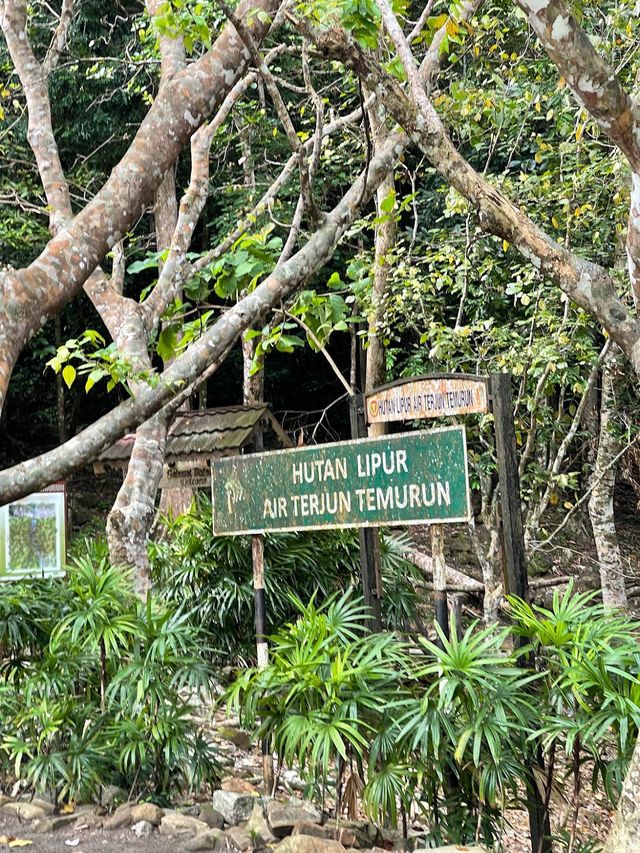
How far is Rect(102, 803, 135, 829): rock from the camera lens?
481cm

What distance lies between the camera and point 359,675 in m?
4.50

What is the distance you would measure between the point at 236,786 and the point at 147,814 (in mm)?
827

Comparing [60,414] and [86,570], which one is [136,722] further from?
[60,414]

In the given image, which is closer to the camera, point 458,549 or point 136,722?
point 136,722

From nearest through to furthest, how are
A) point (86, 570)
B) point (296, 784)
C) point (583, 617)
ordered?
point (583, 617) → point (86, 570) → point (296, 784)

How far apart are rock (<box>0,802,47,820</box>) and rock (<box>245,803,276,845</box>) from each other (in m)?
1.21

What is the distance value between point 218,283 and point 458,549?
1021cm

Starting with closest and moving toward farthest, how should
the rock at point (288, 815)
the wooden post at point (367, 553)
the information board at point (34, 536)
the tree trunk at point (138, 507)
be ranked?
1. the rock at point (288, 815)
2. the wooden post at point (367, 553)
3. the tree trunk at point (138, 507)
4. the information board at point (34, 536)

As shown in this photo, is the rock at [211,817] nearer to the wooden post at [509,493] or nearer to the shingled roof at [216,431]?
the wooden post at [509,493]

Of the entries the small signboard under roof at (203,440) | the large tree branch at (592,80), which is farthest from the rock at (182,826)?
the large tree branch at (592,80)

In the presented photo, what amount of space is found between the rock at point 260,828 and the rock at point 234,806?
26cm

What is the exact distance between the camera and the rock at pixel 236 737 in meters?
7.18

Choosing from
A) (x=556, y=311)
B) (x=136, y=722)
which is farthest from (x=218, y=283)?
(x=556, y=311)

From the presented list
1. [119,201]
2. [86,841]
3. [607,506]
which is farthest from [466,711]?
[607,506]
